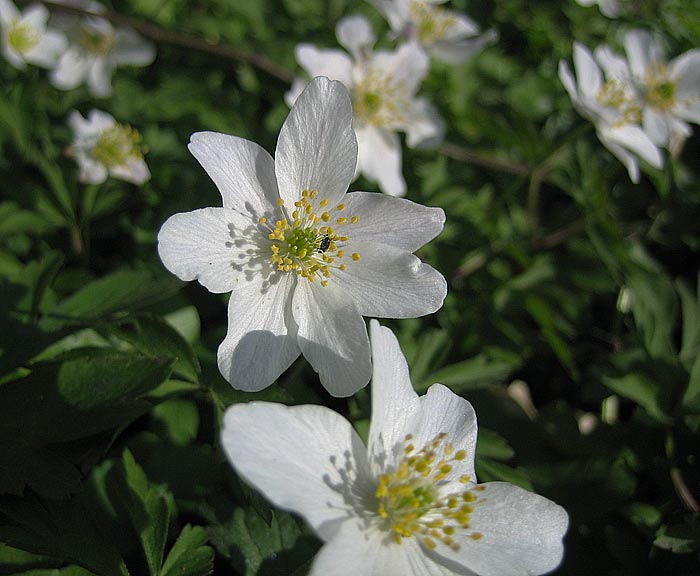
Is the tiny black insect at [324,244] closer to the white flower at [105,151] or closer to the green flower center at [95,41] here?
the white flower at [105,151]

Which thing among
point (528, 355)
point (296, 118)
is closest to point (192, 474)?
point (296, 118)

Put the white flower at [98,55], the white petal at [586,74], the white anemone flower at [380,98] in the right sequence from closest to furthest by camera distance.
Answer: the white anemone flower at [380,98]
the white petal at [586,74]
the white flower at [98,55]

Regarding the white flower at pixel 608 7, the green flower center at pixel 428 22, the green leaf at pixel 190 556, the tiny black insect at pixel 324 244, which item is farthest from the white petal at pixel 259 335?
the white flower at pixel 608 7

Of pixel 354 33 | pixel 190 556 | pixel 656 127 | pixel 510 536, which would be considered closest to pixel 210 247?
pixel 190 556

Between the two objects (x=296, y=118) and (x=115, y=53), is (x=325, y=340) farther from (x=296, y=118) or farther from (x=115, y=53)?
(x=115, y=53)

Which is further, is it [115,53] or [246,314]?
[115,53]

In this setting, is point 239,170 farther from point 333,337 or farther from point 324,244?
point 333,337
